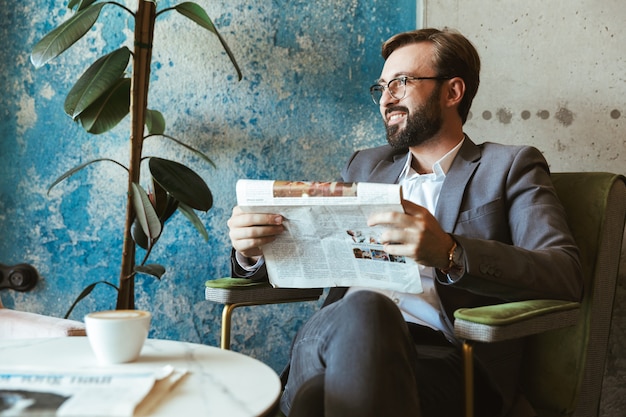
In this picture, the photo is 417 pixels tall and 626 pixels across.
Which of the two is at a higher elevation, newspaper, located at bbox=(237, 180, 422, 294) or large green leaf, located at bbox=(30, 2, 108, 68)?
large green leaf, located at bbox=(30, 2, 108, 68)

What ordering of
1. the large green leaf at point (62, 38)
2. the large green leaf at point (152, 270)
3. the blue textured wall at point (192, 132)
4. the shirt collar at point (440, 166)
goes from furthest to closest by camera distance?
the blue textured wall at point (192, 132), the large green leaf at point (152, 270), the large green leaf at point (62, 38), the shirt collar at point (440, 166)

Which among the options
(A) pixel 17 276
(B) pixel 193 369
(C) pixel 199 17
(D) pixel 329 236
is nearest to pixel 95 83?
(C) pixel 199 17

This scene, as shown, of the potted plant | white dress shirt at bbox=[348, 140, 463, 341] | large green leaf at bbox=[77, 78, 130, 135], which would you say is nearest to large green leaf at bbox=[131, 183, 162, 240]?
the potted plant

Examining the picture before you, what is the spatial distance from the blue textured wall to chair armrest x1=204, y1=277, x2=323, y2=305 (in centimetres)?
71

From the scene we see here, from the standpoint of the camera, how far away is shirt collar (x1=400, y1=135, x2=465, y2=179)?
5.75ft

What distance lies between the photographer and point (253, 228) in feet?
4.59

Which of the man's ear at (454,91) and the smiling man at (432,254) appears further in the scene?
the man's ear at (454,91)

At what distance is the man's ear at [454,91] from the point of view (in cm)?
184

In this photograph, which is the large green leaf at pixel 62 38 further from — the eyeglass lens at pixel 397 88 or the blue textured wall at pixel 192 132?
the eyeglass lens at pixel 397 88

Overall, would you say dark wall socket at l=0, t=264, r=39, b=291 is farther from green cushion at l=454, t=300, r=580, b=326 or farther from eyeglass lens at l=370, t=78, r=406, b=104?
green cushion at l=454, t=300, r=580, b=326

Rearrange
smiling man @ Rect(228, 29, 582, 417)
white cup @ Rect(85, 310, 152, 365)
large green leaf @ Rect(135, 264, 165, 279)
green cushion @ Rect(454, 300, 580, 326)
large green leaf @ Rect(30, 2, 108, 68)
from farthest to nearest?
large green leaf @ Rect(135, 264, 165, 279) < large green leaf @ Rect(30, 2, 108, 68) < green cushion @ Rect(454, 300, 580, 326) < smiling man @ Rect(228, 29, 582, 417) < white cup @ Rect(85, 310, 152, 365)

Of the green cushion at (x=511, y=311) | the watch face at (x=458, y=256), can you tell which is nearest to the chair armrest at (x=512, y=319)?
the green cushion at (x=511, y=311)

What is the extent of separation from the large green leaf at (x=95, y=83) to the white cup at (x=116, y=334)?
1154 mm

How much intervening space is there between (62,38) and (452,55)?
1.18 m
